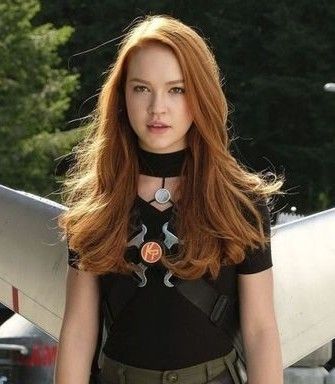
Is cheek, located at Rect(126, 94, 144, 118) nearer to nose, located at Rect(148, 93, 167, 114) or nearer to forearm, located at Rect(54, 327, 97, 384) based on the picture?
nose, located at Rect(148, 93, 167, 114)

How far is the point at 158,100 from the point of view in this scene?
3254 millimetres

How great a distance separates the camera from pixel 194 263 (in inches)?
124

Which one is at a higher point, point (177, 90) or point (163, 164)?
point (177, 90)

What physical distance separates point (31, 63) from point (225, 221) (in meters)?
36.0

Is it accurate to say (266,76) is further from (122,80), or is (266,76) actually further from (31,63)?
(122,80)

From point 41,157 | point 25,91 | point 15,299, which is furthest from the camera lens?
point 25,91

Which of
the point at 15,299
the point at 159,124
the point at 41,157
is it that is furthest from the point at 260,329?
the point at 41,157

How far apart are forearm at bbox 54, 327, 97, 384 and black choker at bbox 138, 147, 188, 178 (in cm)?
41

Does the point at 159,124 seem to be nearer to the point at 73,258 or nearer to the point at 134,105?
the point at 134,105

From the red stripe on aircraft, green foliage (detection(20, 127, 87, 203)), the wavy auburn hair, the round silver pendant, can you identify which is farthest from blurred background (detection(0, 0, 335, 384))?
the round silver pendant

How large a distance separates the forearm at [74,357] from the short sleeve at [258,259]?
393mm

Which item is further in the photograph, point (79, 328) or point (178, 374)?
point (79, 328)

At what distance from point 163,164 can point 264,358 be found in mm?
500

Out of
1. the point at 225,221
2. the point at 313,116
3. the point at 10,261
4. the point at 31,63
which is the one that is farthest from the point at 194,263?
the point at 313,116
